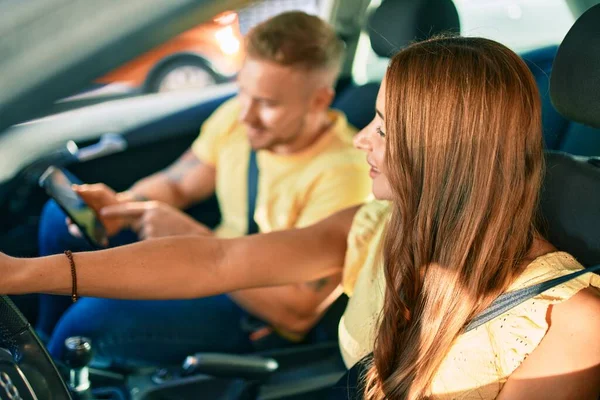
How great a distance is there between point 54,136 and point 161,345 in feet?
3.12

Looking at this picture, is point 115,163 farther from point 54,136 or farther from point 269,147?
point 269,147

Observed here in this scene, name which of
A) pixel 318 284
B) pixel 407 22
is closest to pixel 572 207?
pixel 318 284

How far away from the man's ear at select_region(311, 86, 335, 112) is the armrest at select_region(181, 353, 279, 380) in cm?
82

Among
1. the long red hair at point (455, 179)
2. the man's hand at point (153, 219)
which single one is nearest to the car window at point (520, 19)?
the man's hand at point (153, 219)

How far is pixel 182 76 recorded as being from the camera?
11.8 ft

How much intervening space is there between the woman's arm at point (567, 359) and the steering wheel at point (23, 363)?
0.70m

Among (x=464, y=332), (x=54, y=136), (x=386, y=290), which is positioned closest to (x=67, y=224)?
(x=54, y=136)

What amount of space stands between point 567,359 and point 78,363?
3.23 ft

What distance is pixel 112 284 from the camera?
1.43 metres

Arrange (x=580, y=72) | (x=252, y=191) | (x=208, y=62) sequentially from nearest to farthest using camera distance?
(x=580, y=72)
(x=252, y=191)
(x=208, y=62)

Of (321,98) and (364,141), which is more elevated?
(364,141)

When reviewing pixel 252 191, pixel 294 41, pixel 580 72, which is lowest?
pixel 252 191

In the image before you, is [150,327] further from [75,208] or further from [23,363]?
[23,363]

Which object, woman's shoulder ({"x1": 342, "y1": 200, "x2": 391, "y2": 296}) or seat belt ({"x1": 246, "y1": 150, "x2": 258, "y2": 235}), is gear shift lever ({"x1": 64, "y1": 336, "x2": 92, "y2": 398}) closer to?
woman's shoulder ({"x1": 342, "y1": 200, "x2": 391, "y2": 296})
